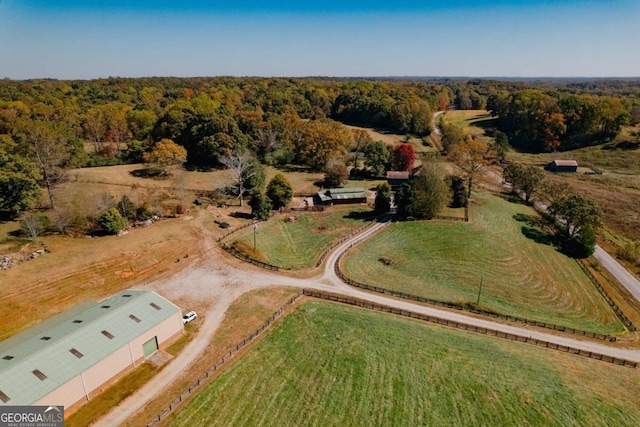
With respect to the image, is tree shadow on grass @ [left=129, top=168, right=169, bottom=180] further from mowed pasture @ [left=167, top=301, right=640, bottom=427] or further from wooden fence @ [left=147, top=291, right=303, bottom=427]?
mowed pasture @ [left=167, top=301, right=640, bottom=427]

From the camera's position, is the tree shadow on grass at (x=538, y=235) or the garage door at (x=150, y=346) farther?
the tree shadow on grass at (x=538, y=235)

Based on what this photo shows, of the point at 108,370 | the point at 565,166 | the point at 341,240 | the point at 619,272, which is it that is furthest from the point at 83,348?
the point at 565,166

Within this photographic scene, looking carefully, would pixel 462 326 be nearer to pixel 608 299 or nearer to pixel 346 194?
pixel 608 299

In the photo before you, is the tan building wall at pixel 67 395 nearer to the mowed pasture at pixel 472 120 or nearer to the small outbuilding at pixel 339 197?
the small outbuilding at pixel 339 197

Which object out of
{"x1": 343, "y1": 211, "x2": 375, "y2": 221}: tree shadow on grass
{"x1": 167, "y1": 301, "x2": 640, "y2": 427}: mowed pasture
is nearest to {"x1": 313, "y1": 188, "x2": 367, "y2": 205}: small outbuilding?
{"x1": 343, "y1": 211, "x2": 375, "y2": 221}: tree shadow on grass

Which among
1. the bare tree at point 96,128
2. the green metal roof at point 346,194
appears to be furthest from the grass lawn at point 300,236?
the bare tree at point 96,128

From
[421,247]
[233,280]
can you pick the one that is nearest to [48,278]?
[233,280]

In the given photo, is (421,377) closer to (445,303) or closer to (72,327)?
(445,303)
